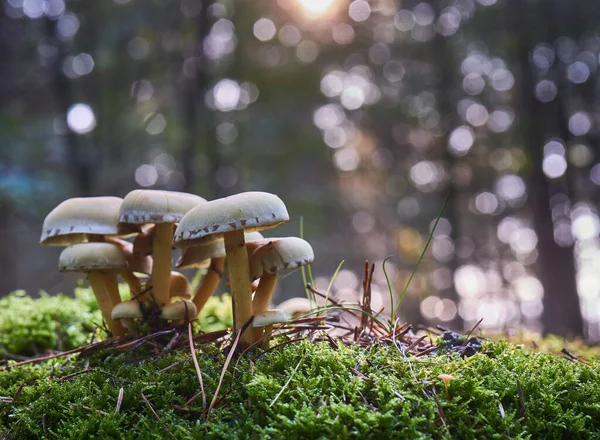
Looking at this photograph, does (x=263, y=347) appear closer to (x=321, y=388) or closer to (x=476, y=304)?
(x=321, y=388)

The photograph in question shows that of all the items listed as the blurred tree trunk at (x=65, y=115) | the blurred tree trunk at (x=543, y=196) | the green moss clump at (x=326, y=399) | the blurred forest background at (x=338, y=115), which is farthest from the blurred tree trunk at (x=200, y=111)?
the green moss clump at (x=326, y=399)

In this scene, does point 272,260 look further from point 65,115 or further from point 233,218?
point 65,115

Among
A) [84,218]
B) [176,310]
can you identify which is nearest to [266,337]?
[176,310]

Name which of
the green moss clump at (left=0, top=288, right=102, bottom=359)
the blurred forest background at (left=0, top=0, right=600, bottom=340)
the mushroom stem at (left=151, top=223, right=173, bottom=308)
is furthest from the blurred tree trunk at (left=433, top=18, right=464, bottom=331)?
the mushroom stem at (left=151, top=223, right=173, bottom=308)

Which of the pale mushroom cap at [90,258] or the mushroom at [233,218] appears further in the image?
the pale mushroom cap at [90,258]

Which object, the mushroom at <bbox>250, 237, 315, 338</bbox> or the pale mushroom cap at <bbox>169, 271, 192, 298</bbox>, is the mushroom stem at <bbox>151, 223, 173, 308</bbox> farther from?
the mushroom at <bbox>250, 237, 315, 338</bbox>

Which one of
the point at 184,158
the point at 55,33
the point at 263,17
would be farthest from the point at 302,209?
the point at 55,33

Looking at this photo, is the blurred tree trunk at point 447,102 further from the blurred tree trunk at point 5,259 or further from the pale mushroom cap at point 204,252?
the blurred tree trunk at point 5,259
